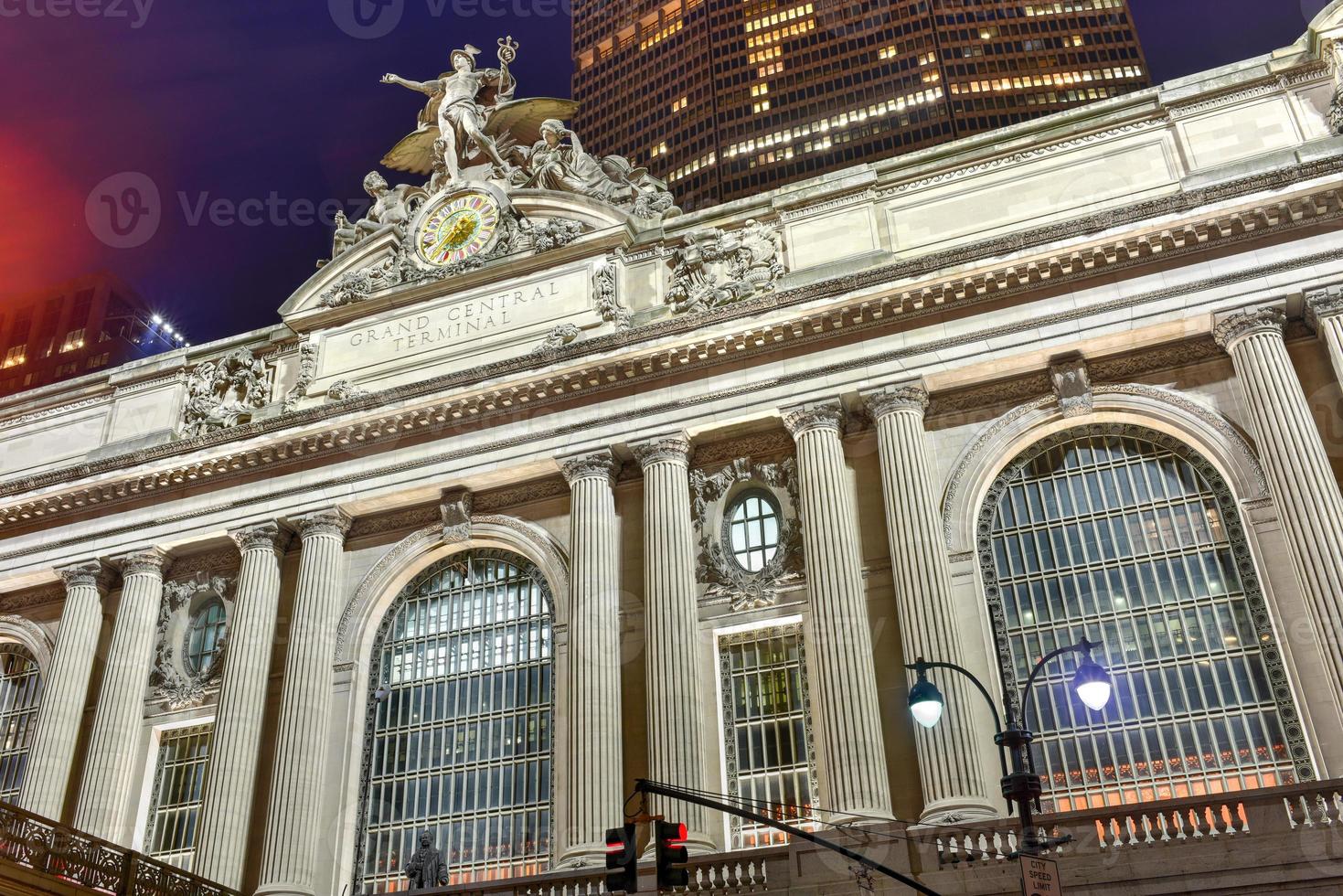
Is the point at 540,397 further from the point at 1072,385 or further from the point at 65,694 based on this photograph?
the point at 65,694

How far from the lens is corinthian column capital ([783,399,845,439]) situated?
27.6 meters

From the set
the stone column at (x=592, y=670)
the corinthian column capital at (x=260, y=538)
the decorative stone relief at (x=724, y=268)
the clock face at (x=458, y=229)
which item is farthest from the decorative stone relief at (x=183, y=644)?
the decorative stone relief at (x=724, y=268)

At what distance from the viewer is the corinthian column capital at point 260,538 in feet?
104

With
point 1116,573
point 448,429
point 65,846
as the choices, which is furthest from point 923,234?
point 65,846

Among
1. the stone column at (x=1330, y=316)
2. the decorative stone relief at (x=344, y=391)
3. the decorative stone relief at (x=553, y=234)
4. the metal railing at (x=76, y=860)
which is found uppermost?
the decorative stone relief at (x=553, y=234)

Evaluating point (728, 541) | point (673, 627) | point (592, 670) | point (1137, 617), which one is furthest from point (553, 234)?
point (1137, 617)

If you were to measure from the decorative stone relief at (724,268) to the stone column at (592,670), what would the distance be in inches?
182

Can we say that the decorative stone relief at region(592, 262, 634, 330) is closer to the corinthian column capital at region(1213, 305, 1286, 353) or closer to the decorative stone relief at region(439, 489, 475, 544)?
the decorative stone relief at region(439, 489, 475, 544)

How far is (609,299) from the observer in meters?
31.6

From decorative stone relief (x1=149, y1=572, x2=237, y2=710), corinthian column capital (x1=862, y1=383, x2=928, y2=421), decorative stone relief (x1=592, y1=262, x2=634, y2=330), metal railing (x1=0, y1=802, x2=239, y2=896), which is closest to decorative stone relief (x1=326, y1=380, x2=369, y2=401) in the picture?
decorative stone relief (x1=149, y1=572, x2=237, y2=710)

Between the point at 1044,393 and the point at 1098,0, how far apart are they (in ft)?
250

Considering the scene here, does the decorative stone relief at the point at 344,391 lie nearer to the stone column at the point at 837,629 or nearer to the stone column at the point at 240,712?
the stone column at the point at 240,712

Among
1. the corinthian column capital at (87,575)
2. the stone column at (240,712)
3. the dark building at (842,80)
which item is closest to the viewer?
the stone column at (240,712)

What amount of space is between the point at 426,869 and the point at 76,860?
258 inches
